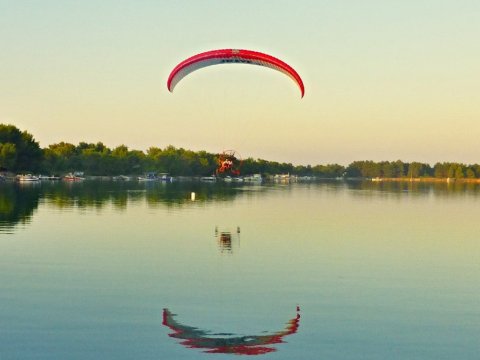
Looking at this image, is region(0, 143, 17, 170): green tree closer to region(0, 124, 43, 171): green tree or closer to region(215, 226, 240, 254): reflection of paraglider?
region(0, 124, 43, 171): green tree

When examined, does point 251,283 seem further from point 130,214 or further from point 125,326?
point 130,214

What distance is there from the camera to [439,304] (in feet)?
65.3

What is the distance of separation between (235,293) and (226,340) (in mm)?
5684

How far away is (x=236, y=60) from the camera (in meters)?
39.4

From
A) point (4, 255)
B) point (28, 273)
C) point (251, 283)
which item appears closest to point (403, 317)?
point (251, 283)

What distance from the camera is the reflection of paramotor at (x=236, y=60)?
38438mm

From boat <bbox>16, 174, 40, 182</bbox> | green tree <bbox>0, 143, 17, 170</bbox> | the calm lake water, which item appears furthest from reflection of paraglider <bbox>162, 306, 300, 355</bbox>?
boat <bbox>16, 174, 40, 182</bbox>

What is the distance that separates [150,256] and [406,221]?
2789 centimetres

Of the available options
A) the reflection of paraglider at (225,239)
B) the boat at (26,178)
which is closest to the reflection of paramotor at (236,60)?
the reflection of paraglider at (225,239)

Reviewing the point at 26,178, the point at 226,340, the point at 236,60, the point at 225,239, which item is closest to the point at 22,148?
the point at 26,178

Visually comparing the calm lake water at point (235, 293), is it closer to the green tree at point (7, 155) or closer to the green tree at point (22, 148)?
the green tree at point (7, 155)

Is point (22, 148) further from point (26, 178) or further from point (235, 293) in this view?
point (235, 293)

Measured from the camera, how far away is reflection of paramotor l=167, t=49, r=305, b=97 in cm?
3844

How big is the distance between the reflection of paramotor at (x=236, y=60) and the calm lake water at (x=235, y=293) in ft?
34.0
